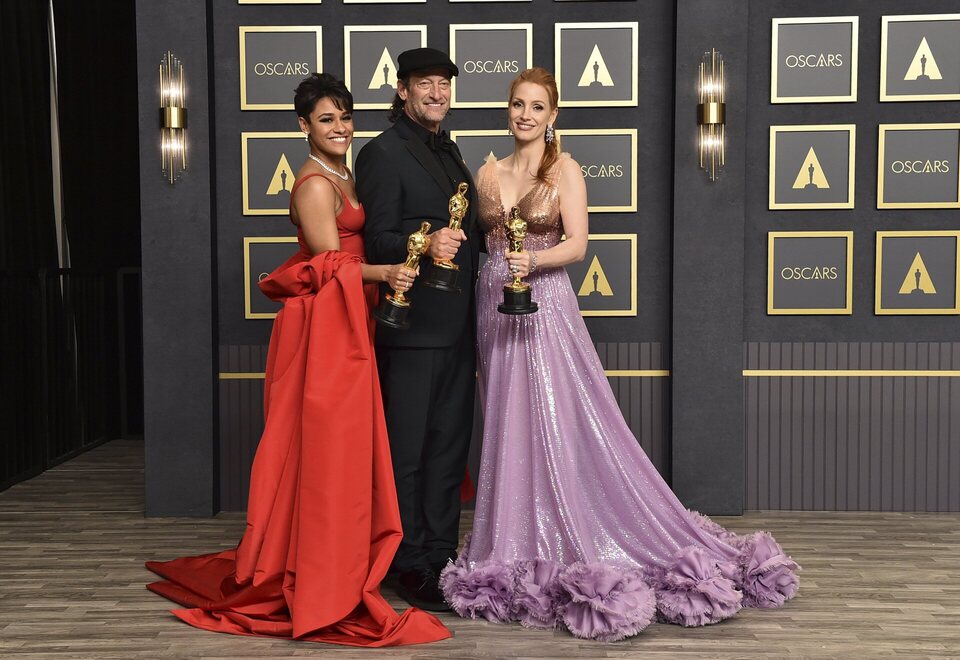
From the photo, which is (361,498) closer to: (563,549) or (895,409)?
(563,549)

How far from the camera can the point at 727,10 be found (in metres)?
4.86

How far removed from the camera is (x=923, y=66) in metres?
4.94

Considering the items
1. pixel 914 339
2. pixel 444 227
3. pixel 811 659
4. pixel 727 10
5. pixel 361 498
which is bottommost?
pixel 811 659

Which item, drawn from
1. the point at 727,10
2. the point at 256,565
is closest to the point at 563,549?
the point at 256,565

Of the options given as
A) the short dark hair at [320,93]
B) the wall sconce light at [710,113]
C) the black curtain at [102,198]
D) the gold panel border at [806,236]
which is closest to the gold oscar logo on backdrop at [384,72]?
the short dark hair at [320,93]

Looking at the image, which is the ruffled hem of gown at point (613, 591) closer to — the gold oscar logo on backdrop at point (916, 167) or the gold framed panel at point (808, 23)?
the gold oscar logo on backdrop at point (916, 167)

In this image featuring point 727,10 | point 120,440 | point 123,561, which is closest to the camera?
point 123,561

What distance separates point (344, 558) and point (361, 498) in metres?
0.21

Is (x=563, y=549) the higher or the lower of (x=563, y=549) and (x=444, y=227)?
the lower

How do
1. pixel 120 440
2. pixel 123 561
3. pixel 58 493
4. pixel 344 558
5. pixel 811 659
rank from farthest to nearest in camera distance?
1. pixel 120 440
2. pixel 58 493
3. pixel 123 561
4. pixel 344 558
5. pixel 811 659

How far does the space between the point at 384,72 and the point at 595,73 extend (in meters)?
1.07

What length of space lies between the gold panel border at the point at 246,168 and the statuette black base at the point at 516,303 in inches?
78.8

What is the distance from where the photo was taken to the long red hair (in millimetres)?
3605

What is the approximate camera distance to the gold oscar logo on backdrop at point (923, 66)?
16.2ft
